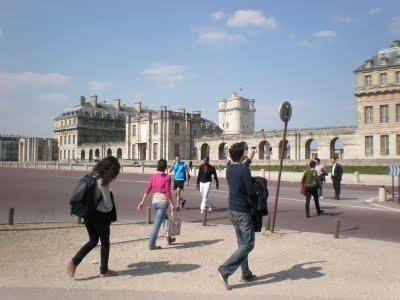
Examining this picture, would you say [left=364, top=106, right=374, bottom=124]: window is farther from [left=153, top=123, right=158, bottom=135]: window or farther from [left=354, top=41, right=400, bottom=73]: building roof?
[left=153, top=123, right=158, bottom=135]: window

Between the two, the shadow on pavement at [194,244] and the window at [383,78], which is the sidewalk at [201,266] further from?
the window at [383,78]

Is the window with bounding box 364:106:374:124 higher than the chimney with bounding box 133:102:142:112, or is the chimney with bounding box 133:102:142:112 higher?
the chimney with bounding box 133:102:142:112

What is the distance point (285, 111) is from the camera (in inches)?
405

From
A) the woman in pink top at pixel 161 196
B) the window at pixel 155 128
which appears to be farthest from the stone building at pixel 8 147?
the woman in pink top at pixel 161 196

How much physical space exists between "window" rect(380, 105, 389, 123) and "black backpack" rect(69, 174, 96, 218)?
1859 inches

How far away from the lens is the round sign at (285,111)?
1015cm

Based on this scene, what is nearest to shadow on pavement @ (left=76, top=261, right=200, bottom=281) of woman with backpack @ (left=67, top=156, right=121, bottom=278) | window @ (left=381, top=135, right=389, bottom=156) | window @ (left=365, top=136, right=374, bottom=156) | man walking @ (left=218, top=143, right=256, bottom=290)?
woman with backpack @ (left=67, top=156, right=121, bottom=278)

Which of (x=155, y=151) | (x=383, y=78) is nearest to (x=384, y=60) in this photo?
(x=383, y=78)

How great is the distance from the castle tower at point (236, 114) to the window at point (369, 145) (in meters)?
67.6

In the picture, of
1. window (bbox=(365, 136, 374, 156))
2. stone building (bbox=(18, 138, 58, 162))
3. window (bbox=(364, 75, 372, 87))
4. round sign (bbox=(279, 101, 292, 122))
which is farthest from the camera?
stone building (bbox=(18, 138, 58, 162))

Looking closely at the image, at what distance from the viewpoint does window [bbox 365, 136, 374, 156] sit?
4875cm

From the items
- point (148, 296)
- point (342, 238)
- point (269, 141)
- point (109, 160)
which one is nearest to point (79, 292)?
point (148, 296)

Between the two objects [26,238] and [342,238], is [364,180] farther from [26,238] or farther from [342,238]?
[26,238]

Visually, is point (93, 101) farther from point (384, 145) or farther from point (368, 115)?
point (384, 145)
